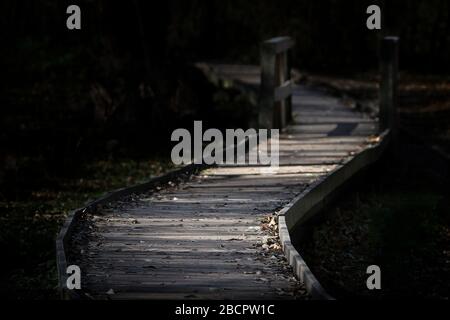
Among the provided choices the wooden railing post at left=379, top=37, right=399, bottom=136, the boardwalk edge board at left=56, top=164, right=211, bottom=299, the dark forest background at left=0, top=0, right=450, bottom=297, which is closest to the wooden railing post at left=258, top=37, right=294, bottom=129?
the wooden railing post at left=379, top=37, right=399, bottom=136

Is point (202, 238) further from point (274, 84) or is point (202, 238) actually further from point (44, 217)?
point (274, 84)

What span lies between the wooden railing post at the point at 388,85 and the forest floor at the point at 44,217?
3681 mm

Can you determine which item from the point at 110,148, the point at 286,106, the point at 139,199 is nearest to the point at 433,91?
the point at 286,106

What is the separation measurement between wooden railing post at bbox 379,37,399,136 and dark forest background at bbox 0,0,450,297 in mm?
3817

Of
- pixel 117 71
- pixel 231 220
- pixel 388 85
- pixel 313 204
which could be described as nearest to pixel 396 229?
pixel 313 204

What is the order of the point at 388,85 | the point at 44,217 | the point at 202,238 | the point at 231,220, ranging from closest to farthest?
the point at 202,238 → the point at 231,220 → the point at 44,217 → the point at 388,85

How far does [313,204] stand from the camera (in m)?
12.7

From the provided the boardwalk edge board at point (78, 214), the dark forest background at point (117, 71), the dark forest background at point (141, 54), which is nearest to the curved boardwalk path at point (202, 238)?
the boardwalk edge board at point (78, 214)

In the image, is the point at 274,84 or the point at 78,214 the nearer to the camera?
the point at 78,214

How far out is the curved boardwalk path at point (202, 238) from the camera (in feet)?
28.5

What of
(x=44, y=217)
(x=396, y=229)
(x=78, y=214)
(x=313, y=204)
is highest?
(x=78, y=214)

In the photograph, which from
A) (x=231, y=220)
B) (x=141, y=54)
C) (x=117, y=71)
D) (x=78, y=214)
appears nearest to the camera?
(x=78, y=214)

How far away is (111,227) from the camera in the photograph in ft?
35.3

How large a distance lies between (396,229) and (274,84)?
164 inches
